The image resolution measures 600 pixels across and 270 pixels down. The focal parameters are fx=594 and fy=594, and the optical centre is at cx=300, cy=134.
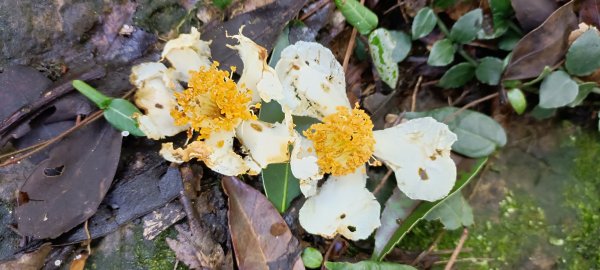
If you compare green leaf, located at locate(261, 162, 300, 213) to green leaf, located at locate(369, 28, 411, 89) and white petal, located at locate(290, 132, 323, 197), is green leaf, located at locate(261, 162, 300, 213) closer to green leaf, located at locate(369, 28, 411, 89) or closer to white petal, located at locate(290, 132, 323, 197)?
white petal, located at locate(290, 132, 323, 197)

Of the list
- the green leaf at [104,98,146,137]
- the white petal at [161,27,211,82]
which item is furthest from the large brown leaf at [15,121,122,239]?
the white petal at [161,27,211,82]

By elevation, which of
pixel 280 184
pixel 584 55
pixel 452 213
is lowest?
pixel 452 213

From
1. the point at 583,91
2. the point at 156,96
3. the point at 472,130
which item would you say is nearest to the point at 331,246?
the point at 472,130

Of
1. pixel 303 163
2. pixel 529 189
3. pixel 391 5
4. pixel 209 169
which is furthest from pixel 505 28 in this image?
pixel 209 169

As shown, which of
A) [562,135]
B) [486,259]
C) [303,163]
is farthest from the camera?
[562,135]

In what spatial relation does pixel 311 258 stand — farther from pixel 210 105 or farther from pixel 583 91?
pixel 583 91

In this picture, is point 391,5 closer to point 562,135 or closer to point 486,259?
point 562,135
